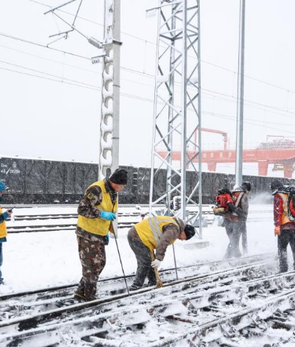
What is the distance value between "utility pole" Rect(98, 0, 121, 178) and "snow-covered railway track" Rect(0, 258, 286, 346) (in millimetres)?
4870

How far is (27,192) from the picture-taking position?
2377cm

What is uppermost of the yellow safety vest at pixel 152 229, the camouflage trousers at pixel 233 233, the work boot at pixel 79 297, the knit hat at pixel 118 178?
the knit hat at pixel 118 178

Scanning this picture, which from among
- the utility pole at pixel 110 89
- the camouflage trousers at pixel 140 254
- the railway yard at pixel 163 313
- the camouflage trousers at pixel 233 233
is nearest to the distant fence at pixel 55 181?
the utility pole at pixel 110 89

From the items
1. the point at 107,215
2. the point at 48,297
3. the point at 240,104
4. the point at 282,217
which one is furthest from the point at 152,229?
the point at 240,104

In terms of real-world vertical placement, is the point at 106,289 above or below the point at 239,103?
below

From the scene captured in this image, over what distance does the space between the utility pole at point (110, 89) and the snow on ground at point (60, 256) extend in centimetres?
225

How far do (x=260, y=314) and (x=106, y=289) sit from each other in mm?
2484

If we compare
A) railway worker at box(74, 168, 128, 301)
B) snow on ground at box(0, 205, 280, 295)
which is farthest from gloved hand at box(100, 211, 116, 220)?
snow on ground at box(0, 205, 280, 295)

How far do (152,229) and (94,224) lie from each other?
976 millimetres

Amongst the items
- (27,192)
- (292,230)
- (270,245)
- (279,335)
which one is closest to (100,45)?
(292,230)

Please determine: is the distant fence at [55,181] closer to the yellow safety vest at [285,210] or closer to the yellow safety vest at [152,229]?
the yellow safety vest at [285,210]

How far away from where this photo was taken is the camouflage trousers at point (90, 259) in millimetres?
5984

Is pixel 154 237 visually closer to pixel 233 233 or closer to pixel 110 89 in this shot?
pixel 233 233

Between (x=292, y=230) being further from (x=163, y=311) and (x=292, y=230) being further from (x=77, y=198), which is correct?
(x=77, y=198)
